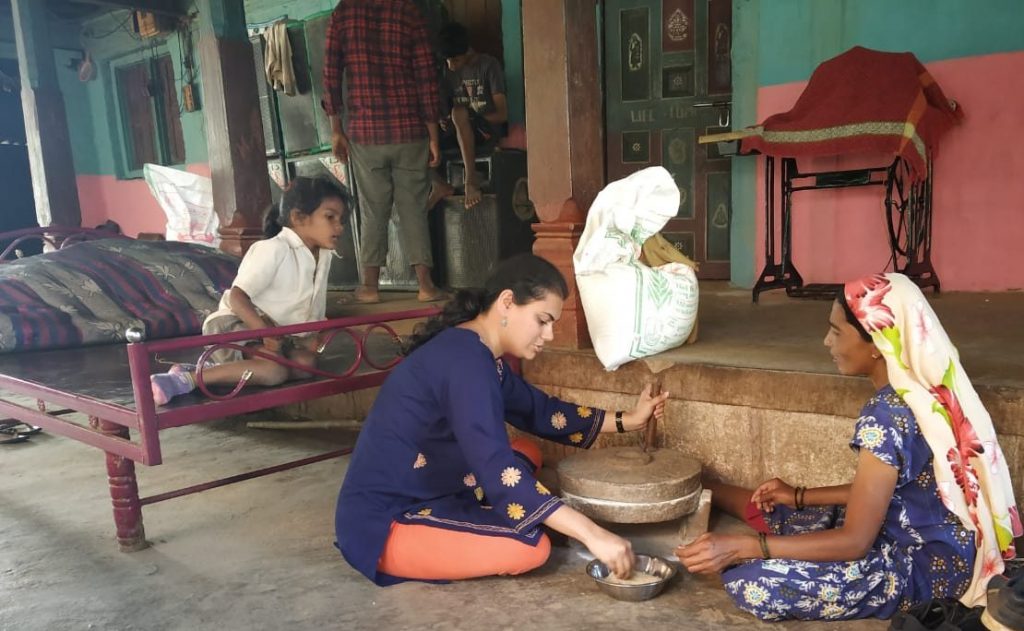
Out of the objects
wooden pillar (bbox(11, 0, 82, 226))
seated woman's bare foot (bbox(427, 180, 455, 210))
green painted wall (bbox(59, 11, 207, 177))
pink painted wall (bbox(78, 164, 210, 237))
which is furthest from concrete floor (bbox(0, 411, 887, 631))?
pink painted wall (bbox(78, 164, 210, 237))

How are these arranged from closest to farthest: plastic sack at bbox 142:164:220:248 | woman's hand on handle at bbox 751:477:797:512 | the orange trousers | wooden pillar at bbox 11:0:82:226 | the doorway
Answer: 1. the orange trousers
2. woman's hand on handle at bbox 751:477:797:512
3. plastic sack at bbox 142:164:220:248
4. wooden pillar at bbox 11:0:82:226
5. the doorway

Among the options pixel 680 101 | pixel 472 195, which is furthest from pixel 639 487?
pixel 680 101

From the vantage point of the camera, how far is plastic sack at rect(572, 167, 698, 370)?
3016mm

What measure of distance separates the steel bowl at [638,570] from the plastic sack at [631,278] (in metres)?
0.90

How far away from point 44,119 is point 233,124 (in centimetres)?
318

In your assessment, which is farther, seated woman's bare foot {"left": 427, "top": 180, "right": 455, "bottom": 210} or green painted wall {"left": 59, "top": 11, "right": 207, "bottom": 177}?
green painted wall {"left": 59, "top": 11, "right": 207, "bottom": 177}

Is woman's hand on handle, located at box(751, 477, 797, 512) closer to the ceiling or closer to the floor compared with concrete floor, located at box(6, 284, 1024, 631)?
closer to the ceiling

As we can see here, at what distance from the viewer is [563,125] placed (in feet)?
10.8

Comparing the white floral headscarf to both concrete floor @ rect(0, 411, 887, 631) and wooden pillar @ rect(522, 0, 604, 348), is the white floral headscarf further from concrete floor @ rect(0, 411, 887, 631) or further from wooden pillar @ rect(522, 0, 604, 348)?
wooden pillar @ rect(522, 0, 604, 348)

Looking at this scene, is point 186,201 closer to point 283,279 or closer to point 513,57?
point 513,57

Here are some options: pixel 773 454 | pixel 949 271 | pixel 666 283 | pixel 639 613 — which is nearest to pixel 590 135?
pixel 666 283

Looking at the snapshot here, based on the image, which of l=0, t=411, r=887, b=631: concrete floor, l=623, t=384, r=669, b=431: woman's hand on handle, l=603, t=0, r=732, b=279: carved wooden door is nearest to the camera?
l=0, t=411, r=887, b=631: concrete floor

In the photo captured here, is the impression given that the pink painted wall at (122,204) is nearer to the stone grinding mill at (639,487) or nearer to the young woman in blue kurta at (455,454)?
the young woman in blue kurta at (455,454)

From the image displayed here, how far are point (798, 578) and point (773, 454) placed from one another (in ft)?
2.61
